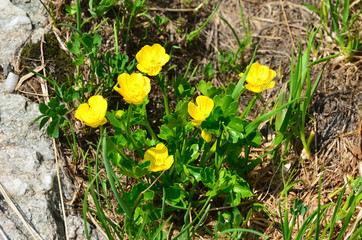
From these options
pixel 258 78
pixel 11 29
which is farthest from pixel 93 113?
pixel 11 29

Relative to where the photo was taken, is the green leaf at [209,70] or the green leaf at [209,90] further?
the green leaf at [209,70]

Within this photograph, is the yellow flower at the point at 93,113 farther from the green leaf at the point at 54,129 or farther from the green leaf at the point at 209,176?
the green leaf at the point at 209,176

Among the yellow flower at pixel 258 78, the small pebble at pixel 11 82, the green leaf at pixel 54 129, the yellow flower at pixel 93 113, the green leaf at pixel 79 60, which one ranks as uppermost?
the yellow flower at pixel 258 78

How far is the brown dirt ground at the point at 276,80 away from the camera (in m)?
2.63

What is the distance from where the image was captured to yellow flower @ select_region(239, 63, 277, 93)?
2316 mm

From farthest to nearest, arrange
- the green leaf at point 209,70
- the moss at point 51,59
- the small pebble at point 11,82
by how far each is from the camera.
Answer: the green leaf at point 209,70 → the moss at point 51,59 → the small pebble at point 11,82

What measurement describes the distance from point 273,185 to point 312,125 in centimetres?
53

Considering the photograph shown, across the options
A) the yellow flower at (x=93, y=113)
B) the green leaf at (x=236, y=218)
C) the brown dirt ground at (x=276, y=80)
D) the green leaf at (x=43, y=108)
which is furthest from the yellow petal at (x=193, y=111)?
the green leaf at (x=43, y=108)

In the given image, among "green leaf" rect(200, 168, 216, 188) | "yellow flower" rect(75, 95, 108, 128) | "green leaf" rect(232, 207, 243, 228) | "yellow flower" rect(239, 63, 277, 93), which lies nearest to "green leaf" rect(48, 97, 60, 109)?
"yellow flower" rect(75, 95, 108, 128)

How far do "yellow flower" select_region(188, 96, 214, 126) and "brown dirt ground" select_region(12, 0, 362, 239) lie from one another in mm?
725

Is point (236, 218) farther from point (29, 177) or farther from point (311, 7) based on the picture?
point (311, 7)

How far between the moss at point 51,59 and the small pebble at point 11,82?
3.6 inches

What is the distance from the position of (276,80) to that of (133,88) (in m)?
→ 1.33

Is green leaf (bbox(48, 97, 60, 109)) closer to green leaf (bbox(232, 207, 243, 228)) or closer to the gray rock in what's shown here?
the gray rock
